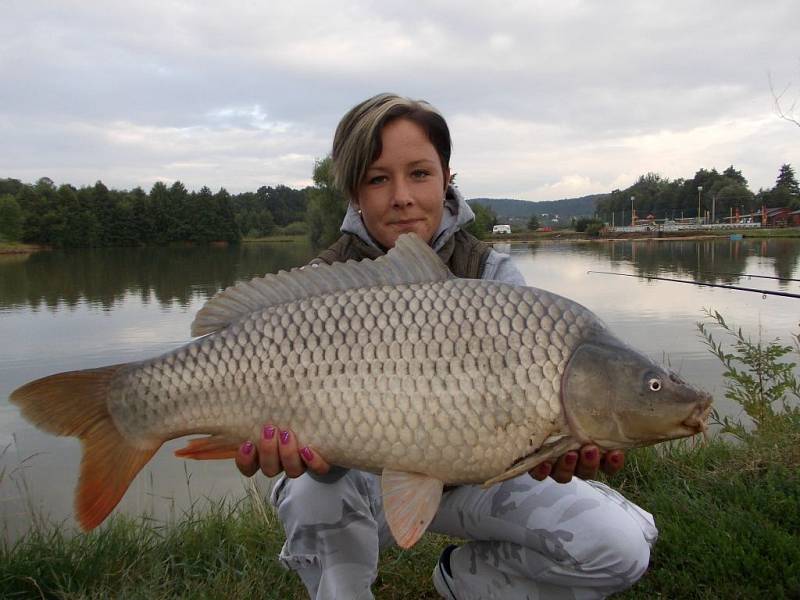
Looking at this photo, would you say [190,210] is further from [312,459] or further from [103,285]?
[312,459]

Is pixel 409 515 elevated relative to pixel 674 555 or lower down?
elevated

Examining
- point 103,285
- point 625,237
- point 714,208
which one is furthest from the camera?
point 714,208

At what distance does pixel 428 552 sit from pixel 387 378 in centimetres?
109

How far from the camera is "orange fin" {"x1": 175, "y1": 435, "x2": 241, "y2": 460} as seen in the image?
1.38 metres

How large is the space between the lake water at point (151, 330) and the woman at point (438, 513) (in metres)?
1.36

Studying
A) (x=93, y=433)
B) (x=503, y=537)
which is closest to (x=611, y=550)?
(x=503, y=537)

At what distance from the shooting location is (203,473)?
134 inches

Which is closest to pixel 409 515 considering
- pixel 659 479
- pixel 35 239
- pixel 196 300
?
pixel 659 479

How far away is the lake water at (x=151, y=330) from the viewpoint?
10.4 ft

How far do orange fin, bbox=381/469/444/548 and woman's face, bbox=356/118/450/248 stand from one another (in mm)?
827

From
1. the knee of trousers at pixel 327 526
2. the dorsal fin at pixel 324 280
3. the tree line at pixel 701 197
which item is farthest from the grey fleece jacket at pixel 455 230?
the tree line at pixel 701 197

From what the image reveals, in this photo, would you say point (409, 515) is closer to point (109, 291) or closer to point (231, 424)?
point (231, 424)

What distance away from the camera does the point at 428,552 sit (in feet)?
6.89

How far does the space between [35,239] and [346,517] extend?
43.3 m
